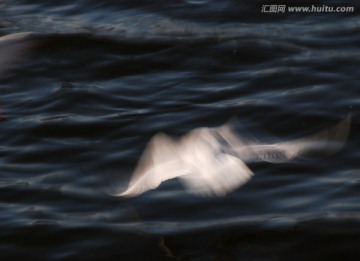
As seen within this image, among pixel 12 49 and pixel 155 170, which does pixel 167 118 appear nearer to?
pixel 155 170

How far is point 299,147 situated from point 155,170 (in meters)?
0.59

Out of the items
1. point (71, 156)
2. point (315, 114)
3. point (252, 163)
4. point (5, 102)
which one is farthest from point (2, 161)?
point (315, 114)

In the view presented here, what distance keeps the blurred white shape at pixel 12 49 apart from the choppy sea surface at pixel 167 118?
0.06 meters

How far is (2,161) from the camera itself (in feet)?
12.7

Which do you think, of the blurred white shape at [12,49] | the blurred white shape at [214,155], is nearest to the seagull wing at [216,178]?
the blurred white shape at [214,155]

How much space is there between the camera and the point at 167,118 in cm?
420

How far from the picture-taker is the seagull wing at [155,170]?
3518 millimetres

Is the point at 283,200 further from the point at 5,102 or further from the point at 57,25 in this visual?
the point at 57,25

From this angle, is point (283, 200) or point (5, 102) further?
point (5, 102)

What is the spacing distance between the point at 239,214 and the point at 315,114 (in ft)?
3.04

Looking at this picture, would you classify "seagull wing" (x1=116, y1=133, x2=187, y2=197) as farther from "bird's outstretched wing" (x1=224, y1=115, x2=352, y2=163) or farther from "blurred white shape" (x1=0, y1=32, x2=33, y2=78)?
"blurred white shape" (x1=0, y1=32, x2=33, y2=78)

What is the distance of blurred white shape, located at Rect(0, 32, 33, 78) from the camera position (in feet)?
16.3

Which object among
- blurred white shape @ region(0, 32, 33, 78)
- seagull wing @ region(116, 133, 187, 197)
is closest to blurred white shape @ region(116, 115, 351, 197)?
seagull wing @ region(116, 133, 187, 197)

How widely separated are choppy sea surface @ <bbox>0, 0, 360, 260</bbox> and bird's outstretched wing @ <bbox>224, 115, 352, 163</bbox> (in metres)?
0.05
